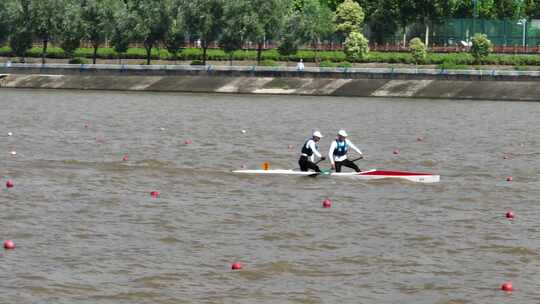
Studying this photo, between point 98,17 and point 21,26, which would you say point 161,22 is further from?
point 21,26

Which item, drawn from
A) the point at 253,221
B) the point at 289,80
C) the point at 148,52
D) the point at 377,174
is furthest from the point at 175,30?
the point at 253,221

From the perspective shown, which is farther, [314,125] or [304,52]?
[304,52]

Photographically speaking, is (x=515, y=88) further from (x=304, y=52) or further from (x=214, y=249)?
(x=214, y=249)

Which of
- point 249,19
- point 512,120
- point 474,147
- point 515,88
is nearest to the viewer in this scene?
point 474,147

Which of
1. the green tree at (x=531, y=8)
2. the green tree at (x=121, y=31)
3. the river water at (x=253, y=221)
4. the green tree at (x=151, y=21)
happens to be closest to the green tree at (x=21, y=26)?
the green tree at (x=121, y=31)

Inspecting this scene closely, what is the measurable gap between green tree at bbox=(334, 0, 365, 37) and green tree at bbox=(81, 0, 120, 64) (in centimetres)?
2610

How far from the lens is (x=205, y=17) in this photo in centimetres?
12888

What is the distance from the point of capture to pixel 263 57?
13625 centimetres

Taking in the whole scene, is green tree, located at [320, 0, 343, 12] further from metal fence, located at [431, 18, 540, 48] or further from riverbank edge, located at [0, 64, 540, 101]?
riverbank edge, located at [0, 64, 540, 101]

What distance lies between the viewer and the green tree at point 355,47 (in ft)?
432

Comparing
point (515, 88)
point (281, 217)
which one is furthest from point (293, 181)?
point (515, 88)

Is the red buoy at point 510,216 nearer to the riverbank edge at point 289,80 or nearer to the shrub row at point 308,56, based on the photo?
the riverbank edge at point 289,80

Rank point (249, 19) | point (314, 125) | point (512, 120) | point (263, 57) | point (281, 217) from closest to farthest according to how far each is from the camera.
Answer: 1. point (281, 217)
2. point (314, 125)
3. point (512, 120)
4. point (249, 19)
5. point (263, 57)

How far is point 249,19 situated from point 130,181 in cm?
8689
